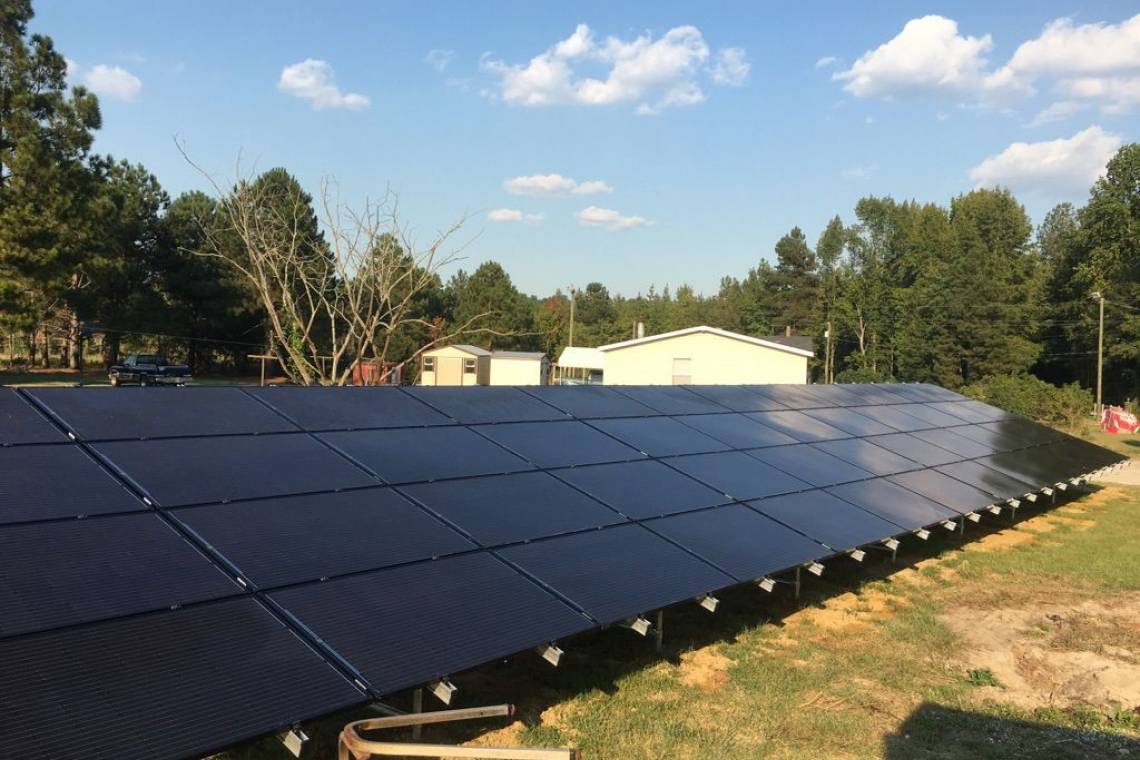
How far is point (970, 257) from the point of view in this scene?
6712cm

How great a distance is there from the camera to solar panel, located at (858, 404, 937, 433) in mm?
16545

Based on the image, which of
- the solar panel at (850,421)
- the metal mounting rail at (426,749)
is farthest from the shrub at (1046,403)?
the metal mounting rail at (426,749)

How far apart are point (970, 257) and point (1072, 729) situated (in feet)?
229

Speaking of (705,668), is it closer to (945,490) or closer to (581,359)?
(945,490)

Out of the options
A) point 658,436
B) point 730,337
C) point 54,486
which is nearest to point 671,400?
point 658,436

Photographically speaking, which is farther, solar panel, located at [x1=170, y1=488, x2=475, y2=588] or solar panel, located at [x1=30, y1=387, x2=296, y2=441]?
solar panel, located at [x1=30, y1=387, x2=296, y2=441]

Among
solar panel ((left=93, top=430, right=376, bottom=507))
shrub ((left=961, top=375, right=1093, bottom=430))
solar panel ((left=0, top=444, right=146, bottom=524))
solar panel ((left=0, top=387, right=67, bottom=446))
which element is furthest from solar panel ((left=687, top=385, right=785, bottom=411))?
shrub ((left=961, top=375, right=1093, bottom=430))

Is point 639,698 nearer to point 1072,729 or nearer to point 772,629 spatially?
point 772,629

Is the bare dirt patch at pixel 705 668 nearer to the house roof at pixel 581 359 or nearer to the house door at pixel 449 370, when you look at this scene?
the house door at pixel 449 370

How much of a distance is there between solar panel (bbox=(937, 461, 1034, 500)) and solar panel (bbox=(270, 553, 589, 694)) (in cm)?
1013

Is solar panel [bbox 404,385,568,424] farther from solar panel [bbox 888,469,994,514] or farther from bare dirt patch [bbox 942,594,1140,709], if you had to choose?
bare dirt patch [bbox 942,594,1140,709]

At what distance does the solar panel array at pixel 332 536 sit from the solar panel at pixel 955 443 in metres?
3.65

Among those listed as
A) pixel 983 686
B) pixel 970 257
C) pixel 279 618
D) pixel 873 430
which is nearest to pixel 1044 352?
pixel 970 257

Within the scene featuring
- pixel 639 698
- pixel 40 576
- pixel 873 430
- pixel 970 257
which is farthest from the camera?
pixel 970 257
